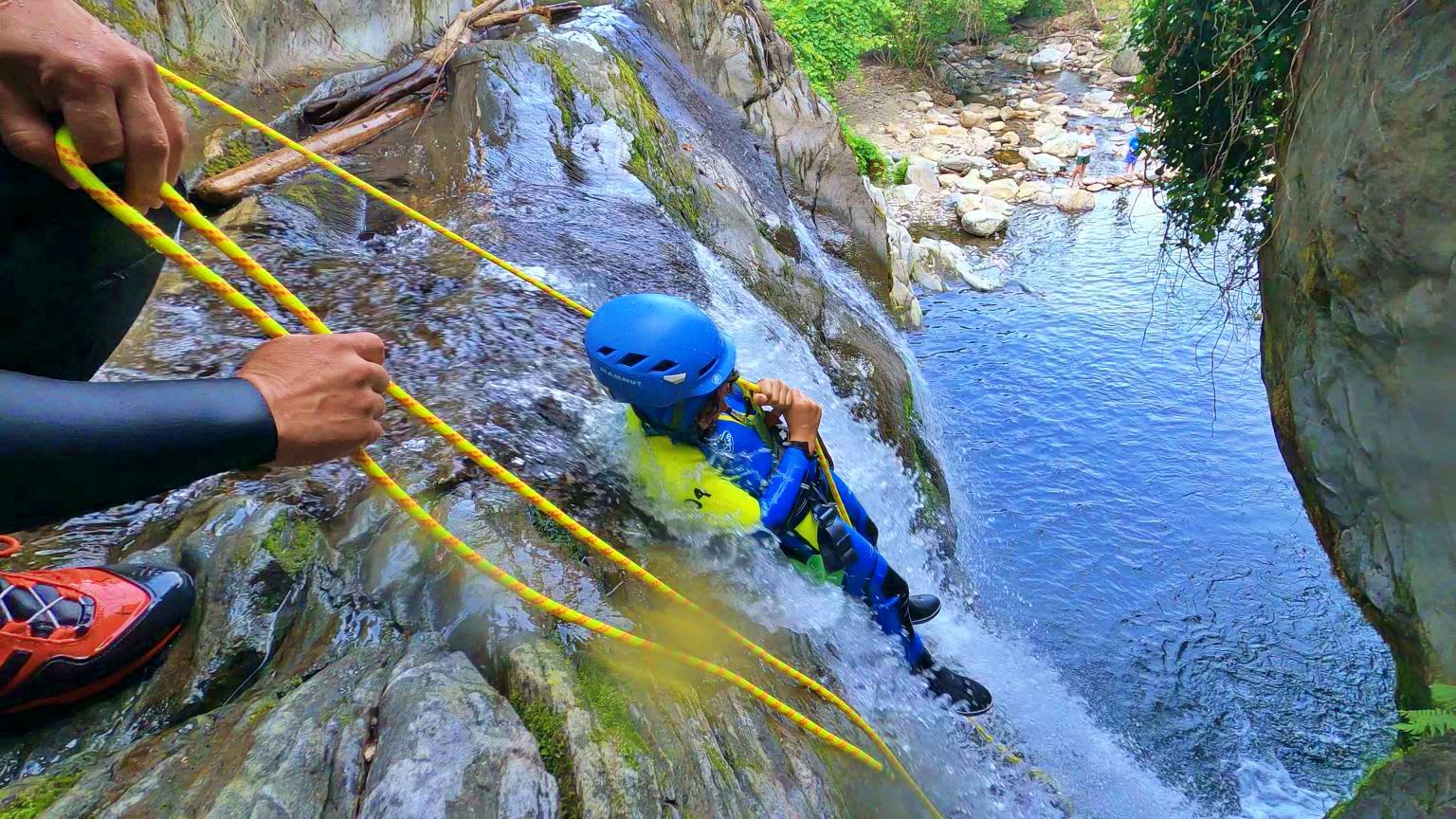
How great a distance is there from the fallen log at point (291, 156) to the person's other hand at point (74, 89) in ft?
11.3

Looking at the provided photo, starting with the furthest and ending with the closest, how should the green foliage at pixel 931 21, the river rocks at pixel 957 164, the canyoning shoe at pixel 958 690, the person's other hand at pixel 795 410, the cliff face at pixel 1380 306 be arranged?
the green foliage at pixel 931 21 → the river rocks at pixel 957 164 → the canyoning shoe at pixel 958 690 → the person's other hand at pixel 795 410 → the cliff face at pixel 1380 306

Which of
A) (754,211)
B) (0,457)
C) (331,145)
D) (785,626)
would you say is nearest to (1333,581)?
(785,626)

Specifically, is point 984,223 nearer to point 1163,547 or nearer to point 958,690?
point 1163,547

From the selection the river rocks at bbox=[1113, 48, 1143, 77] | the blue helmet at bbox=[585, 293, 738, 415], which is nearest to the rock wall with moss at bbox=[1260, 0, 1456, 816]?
the blue helmet at bbox=[585, 293, 738, 415]

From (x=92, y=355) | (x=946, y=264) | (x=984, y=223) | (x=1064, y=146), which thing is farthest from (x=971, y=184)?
(x=92, y=355)

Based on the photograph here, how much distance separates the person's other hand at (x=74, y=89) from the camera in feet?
4.24

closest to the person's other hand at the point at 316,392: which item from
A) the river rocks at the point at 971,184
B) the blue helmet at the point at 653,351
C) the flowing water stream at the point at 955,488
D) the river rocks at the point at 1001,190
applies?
the flowing water stream at the point at 955,488

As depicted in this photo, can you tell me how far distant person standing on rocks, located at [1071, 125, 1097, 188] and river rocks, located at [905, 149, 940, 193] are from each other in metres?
2.57

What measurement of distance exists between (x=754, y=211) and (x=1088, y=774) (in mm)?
4976

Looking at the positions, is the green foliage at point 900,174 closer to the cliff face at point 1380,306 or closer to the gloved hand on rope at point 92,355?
the cliff face at point 1380,306

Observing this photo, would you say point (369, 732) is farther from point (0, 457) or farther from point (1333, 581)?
point (1333, 581)

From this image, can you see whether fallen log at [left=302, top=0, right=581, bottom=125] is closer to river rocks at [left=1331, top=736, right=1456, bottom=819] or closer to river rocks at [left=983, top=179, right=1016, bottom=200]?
river rocks at [left=1331, top=736, right=1456, bottom=819]

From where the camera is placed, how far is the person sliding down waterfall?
2729mm

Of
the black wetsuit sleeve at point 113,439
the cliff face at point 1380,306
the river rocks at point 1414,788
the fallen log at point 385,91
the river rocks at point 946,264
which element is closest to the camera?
the black wetsuit sleeve at point 113,439
